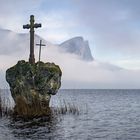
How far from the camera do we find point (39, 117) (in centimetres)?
5066

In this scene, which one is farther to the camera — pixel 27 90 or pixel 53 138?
pixel 27 90

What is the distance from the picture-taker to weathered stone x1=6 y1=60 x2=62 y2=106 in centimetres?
5147

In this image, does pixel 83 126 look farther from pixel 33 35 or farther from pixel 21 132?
pixel 33 35

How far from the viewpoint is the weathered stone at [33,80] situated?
51.5 m

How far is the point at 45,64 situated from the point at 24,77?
12.8 feet

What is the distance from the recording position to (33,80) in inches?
2053

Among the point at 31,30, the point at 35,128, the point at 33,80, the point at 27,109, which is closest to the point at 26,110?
the point at 27,109

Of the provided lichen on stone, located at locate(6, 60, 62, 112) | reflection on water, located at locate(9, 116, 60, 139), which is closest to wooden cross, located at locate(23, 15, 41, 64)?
lichen on stone, located at locate(6, 60, 62, 112)

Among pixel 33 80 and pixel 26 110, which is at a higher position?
pixel 33 80

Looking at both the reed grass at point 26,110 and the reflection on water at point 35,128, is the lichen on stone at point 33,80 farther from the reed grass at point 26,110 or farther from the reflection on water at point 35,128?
the reflection on water at point 35,128

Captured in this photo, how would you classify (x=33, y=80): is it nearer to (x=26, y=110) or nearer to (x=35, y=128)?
(x=26, y=110)

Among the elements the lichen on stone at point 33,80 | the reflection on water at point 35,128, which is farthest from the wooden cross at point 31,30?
the reflection on water at point 35,128

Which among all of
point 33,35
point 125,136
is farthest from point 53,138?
point 33,35

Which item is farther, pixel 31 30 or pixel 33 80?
pixel 31 30
